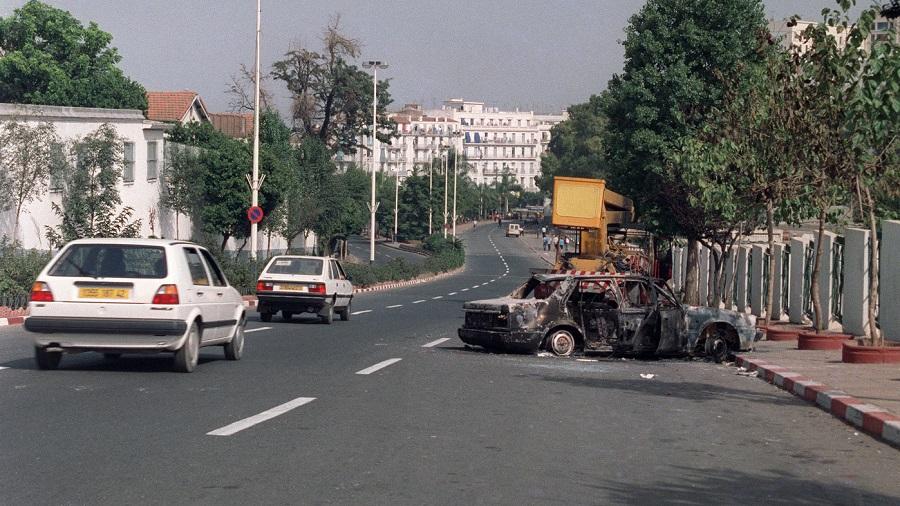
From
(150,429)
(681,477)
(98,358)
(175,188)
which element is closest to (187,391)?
(150,429)

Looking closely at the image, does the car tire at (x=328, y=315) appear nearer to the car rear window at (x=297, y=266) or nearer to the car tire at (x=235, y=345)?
the car rear window at (x=297, y=266)

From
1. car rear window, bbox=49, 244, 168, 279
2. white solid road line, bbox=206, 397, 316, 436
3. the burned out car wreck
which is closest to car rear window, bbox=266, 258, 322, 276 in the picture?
the burned out car wreck

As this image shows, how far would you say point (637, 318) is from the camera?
18.8 metres

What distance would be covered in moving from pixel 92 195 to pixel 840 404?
28.0 meters

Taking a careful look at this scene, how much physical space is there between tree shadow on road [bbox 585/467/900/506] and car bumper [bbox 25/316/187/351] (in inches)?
272

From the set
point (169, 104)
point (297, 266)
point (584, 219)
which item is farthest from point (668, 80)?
point (169, 104)

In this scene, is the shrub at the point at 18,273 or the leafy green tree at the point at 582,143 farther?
the leafy green tree at the point at 582,143

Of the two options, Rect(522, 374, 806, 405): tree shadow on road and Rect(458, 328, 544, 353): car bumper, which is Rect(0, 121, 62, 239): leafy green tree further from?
Rect(522, 374, 806, 405): tree shadow on road

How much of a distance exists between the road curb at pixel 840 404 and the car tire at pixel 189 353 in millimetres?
7492

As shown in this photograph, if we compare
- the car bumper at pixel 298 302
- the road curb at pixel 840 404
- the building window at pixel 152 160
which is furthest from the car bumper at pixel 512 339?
the building window at pixel 152 160

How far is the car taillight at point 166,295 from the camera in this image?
1330 cm

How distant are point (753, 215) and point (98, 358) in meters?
19.2

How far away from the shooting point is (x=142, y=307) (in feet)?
43.3

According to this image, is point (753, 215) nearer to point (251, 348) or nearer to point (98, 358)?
point (251, 348)
